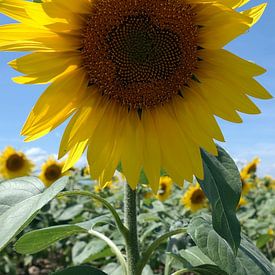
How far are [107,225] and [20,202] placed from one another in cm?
221

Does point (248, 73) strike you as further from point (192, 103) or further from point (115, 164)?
point (115, 164)

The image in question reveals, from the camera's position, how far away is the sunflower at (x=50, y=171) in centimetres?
661

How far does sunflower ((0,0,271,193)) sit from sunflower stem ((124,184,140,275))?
75mm

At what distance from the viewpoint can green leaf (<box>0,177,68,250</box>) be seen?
138 cm

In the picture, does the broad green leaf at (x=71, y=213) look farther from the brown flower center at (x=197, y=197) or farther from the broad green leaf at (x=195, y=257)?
the broad green leaf at (x=195, y=257)

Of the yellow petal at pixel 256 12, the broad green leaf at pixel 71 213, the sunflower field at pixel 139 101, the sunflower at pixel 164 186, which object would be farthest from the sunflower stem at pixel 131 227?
the sunflower at pixel 164 186

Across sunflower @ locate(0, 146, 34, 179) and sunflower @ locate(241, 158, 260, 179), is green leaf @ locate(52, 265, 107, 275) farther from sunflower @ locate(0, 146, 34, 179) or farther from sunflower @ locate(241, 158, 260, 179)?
sunflower @ locate(241, 158, 260, 179)

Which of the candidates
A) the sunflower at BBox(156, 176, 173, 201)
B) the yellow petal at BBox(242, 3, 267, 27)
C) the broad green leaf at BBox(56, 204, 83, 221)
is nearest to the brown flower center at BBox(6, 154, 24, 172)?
the sunflower at BBox(156, 176, 173, 201)

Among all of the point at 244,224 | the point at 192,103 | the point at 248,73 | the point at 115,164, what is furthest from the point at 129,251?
the point at 244,224

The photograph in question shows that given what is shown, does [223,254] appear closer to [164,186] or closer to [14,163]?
[164,186]

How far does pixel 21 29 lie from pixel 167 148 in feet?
2.06

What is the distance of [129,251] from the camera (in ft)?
5.71

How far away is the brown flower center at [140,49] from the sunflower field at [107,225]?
34 centimetres

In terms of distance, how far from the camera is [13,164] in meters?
6.84
